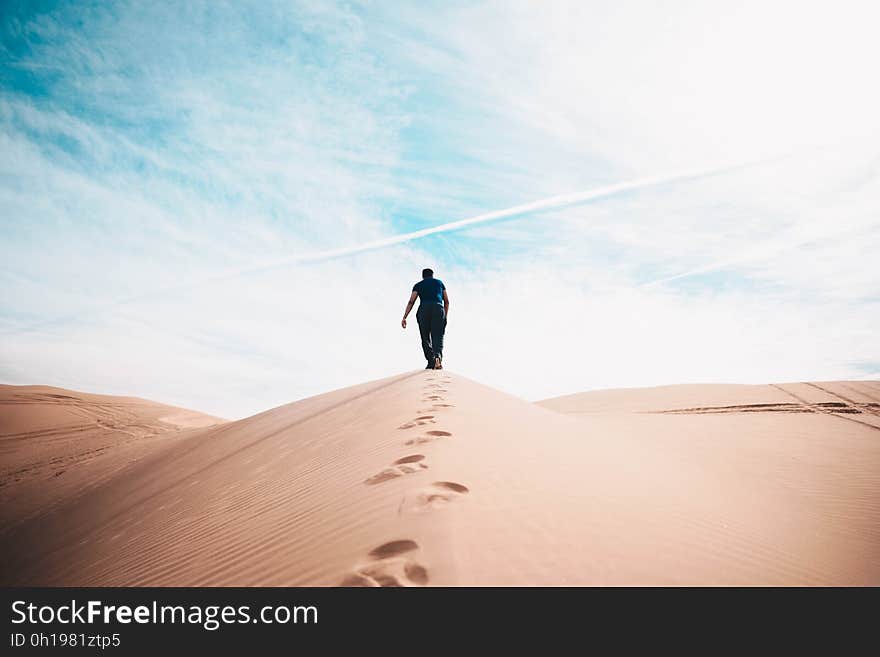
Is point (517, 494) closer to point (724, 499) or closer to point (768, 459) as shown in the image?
point (724, 499)

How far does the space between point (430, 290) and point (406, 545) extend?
739cm

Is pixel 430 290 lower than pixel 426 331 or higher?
higher

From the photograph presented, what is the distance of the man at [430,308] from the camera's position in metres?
8.93

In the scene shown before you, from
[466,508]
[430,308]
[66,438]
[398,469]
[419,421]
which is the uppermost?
[430,308]

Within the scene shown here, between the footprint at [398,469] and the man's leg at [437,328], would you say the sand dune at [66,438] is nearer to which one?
the man's leg at [437,328]

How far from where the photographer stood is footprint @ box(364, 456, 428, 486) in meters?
2.68

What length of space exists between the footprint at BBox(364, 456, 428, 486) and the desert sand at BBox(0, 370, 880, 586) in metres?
0.02

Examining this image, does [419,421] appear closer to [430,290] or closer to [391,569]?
[391,569]

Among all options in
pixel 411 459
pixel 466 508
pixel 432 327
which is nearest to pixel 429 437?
pixel 411 459

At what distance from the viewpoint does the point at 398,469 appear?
2801 millimetres

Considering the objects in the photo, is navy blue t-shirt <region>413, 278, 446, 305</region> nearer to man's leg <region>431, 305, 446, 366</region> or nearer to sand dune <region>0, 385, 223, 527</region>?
man's leg <region>431, 305, 446, 366</region>
